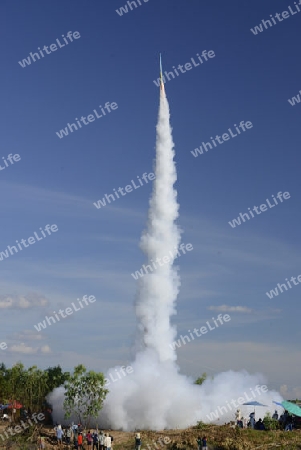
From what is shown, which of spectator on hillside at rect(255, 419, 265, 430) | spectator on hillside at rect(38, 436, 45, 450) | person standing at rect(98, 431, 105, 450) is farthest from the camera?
spectator on hillside at rect(255, 419, 265, 430)

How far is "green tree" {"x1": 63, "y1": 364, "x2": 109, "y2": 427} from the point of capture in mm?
47469

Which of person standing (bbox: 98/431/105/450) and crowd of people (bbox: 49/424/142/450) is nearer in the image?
crowd of people (bbox: 49/424/142/450)

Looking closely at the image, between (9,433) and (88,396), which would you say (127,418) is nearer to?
(88,396)

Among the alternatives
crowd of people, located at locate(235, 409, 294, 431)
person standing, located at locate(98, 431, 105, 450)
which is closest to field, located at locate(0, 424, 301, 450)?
person standing, located at locate(98, 431, 105, 450)

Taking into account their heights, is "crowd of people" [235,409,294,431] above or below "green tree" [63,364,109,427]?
below

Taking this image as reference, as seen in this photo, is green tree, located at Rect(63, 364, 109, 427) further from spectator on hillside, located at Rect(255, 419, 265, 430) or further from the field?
spectator on hillside, located at Rect(255, 419, 265, 430)

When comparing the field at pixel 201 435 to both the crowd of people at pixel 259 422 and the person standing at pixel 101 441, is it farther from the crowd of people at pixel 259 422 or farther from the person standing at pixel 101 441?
the crowd of people at pixel 259 422

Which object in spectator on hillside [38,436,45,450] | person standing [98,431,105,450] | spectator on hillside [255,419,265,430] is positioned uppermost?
spectator on hillside [38,436,45,450]

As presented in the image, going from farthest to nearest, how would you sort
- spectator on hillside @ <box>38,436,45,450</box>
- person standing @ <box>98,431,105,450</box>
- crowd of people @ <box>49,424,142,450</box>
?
1. spectator on hillside @ <box>38,436,45,450</box>
2. person standing @ <box>98,431,105,450</box>
3. crowd of people @ <box>49,424,142,450</box>

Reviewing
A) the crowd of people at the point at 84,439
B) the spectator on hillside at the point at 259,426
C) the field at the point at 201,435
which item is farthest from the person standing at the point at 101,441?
the spectator on hillside at the point at 259,426

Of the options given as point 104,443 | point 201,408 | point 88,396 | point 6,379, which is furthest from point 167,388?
point 6,379

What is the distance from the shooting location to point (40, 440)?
43.1 metres

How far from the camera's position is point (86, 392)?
158ft

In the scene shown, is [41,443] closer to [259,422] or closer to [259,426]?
[259,426]
